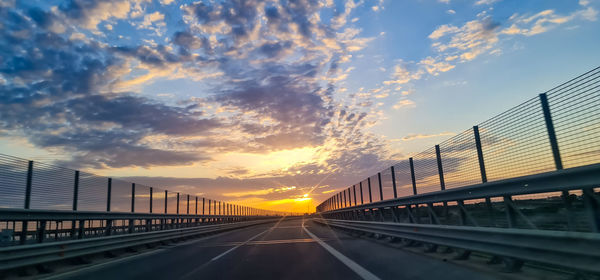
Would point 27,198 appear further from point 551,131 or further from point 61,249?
point 551,131

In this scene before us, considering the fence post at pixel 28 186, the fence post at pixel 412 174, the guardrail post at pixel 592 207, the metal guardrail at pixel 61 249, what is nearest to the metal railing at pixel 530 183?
the guardrail post at pixel 592 207

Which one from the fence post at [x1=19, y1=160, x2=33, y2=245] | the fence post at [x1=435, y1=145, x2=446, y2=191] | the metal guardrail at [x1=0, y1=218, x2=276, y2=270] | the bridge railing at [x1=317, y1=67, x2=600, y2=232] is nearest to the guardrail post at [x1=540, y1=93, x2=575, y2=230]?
the bridge railing at [x1=317, y1=67, x2=600, y2=232]

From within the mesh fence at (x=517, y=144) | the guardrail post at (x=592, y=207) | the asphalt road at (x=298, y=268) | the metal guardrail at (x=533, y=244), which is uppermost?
the mesh fence at (x=517, y=144)

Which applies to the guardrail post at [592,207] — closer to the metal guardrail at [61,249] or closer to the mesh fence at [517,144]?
the mesh fence at [517,144]

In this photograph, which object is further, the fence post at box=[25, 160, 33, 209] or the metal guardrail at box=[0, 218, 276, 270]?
the fence post at box=[25, 160, 33, 209]

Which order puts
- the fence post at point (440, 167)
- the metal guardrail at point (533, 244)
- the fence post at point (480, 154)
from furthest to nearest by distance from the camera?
the fence post at point (440, 167)
the fence post at point (480, 154)
the metal guardrail at point (533, 244)

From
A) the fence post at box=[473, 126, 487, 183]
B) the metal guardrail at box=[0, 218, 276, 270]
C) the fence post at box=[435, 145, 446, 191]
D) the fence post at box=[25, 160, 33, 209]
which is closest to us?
the metal guardrail at box=[0, 218, 276, 270]

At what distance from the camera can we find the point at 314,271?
323 inches

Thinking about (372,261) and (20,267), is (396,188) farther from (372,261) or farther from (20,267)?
Result: (20,267)

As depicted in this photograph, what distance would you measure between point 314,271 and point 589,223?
194 inches

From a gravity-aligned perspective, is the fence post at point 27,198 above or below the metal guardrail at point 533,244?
above

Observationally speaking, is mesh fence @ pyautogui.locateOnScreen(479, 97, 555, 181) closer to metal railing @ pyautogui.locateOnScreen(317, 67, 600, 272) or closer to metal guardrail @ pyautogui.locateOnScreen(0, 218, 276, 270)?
metal railing @ pyautogui.locateOnScreen(317, 67, 600, 272)

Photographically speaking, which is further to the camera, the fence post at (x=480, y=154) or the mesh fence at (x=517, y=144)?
the fence post at (x=480, y=154)

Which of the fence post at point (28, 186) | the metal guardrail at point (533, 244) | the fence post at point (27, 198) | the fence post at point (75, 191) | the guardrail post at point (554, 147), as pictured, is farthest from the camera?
the fence post at point (75, 191)
